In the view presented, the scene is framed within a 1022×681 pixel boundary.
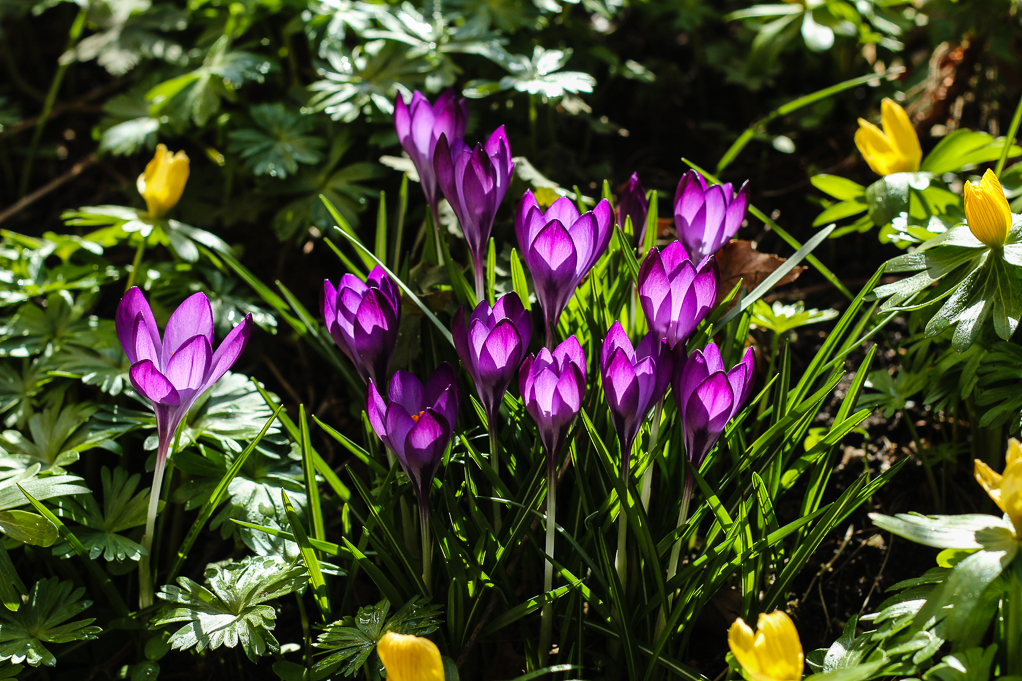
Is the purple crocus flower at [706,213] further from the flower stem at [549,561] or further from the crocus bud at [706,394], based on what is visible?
the flower stem at [549,561]

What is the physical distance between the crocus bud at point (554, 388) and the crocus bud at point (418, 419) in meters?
0.12

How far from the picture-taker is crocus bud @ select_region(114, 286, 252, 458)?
113cm

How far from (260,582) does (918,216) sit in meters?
1.46

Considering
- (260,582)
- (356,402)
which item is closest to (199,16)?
(356,402)

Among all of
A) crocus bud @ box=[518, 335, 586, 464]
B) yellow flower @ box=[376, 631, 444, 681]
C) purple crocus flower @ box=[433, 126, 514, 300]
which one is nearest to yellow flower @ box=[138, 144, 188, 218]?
purple crocus flower @ box=[433, 126, 514, 300]

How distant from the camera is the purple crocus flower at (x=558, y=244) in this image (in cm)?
113

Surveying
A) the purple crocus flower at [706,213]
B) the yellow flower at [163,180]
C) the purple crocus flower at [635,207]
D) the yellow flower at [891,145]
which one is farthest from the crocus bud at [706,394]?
the yellow flower at [163,180]

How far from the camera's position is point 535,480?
1225 millimetres

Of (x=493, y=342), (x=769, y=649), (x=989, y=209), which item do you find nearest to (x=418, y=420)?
(x=493, y=342)

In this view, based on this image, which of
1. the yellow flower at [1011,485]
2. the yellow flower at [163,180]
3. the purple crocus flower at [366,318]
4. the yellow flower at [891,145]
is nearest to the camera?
the yellow flower at [1011,485]

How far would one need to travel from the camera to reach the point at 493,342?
1050 millimetres

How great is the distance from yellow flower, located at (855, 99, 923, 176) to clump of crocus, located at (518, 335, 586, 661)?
944mm

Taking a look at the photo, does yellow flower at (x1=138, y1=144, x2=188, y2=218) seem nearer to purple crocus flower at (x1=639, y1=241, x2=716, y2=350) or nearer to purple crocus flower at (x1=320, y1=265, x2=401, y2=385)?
purple crocus flower at (x1=320, y1=265, x2=401, y2=385)

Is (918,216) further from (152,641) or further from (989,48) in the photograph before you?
(152,641)
